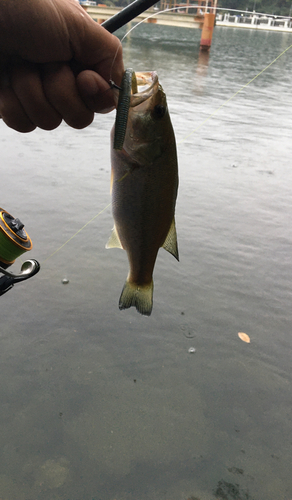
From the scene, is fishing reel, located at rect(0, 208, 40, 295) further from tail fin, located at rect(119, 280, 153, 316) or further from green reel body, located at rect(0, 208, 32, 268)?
tail fin, located at rect(119, 280, 153, 316)

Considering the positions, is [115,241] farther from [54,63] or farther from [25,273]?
[54,63]

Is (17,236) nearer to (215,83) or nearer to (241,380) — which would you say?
(241,380)

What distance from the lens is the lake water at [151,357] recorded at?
218 centimetres

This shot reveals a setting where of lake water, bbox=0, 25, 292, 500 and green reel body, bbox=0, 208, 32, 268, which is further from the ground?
green reel body, bbox=0, 208, 32, 268

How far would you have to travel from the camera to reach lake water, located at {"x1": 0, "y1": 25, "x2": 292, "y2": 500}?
218 centimetres

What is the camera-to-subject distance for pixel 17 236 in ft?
6.06

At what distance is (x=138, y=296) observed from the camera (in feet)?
6.17

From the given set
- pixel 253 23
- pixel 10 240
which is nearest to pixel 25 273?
pixel 10 240

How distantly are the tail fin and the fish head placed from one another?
66 centimetres

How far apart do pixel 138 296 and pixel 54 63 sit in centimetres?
109

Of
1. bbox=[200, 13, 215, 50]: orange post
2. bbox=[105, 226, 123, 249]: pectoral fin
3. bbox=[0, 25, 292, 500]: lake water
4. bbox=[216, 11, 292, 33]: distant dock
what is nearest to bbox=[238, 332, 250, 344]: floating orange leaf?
bbox=[0, 25, 292, 500]: lake water

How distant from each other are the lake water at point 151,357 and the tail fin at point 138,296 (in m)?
0.99

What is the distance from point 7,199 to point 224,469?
12.8 ft

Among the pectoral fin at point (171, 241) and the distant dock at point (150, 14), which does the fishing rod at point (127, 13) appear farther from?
the distant dock at point (150, 14)
